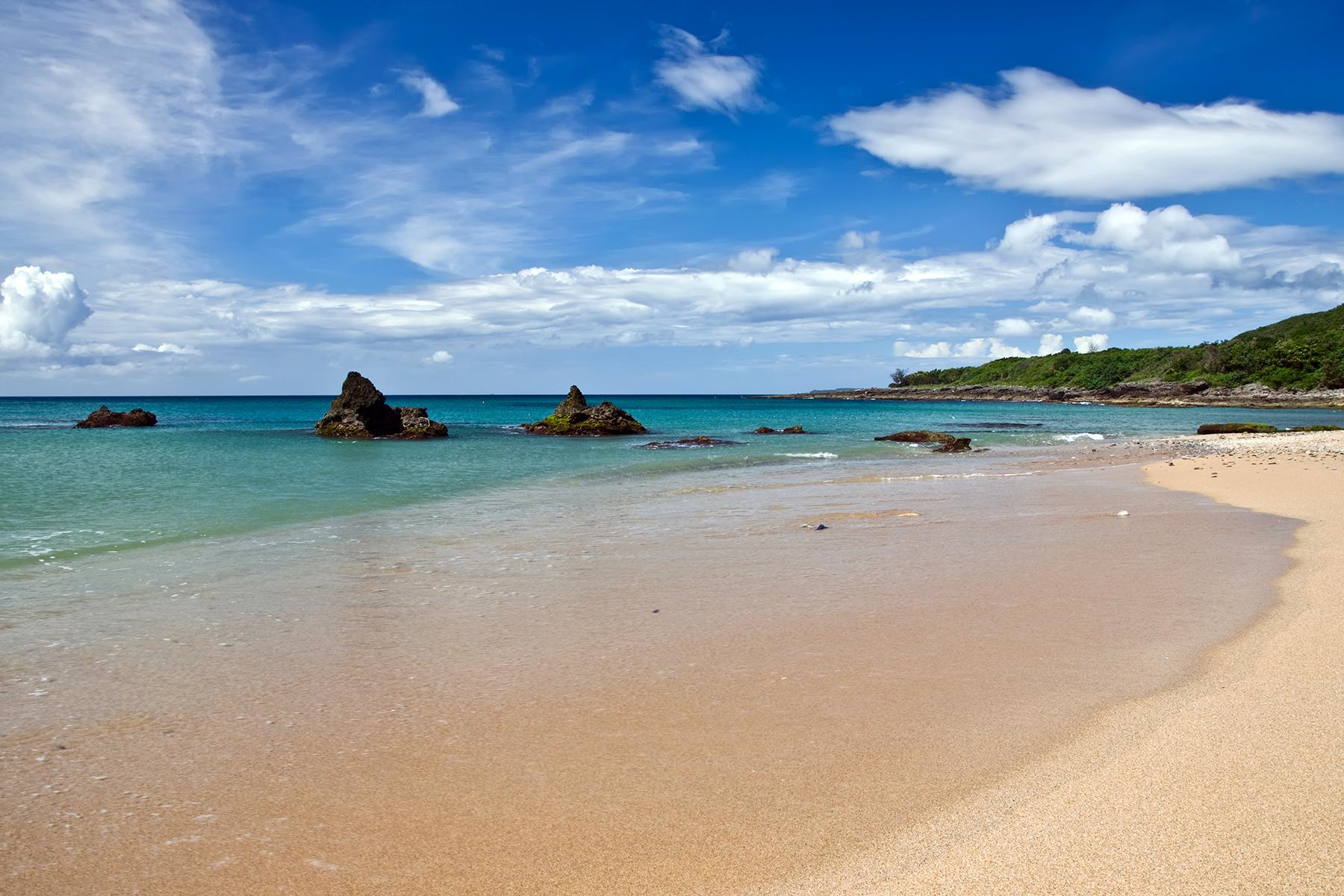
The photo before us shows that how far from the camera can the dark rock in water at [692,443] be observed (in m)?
42.3

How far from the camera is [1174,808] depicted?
4105 millimetres

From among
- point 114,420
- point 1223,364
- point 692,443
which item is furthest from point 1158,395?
point 114,420

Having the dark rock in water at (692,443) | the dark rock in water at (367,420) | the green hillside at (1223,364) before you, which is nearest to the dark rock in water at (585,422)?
the dark rock in water at (692,443)

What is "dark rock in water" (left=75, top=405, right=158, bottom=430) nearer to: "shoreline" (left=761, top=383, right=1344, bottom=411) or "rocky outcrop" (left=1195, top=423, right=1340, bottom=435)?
"rocky outcrop" (left=1195, top=423, right=1340, bottom=435)

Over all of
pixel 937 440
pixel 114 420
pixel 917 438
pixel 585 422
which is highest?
pixel 114 420

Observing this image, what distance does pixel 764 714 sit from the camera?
5.62 m

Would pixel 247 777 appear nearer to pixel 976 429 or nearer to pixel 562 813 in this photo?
pixel 562 813

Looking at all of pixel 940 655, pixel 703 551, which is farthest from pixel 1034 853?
pixel 703 551

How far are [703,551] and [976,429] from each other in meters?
51.8

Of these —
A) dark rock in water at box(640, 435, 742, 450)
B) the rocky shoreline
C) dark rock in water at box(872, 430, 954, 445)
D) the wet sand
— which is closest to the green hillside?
the rocky shoreline

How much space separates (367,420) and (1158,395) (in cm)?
11668

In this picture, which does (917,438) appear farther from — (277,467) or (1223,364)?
(1223,364)

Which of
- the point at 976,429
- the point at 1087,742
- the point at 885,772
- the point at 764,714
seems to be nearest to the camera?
the point at 885,772

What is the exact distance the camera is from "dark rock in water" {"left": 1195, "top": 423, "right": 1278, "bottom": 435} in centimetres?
4469
